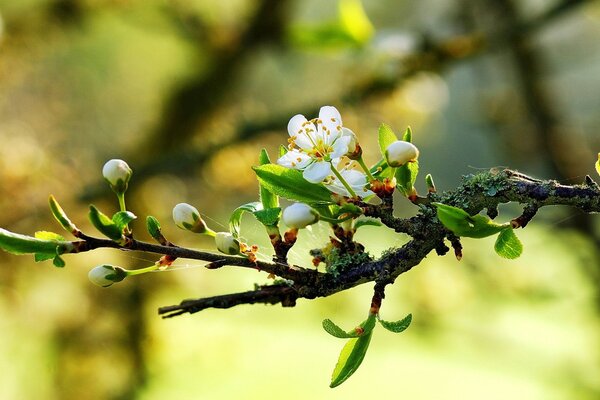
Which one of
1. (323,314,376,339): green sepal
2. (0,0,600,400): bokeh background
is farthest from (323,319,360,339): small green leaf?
(0,0,600,400): bokeh background

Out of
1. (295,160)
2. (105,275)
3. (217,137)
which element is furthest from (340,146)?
(217,137)

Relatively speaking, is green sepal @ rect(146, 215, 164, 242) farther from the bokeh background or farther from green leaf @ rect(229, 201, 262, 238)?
the bokeh background

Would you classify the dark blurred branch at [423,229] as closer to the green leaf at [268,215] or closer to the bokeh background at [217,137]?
the green leaf at [268,215]

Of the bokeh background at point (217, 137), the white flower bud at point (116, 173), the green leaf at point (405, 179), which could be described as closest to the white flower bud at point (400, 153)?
the green leaf at point (405, 179)

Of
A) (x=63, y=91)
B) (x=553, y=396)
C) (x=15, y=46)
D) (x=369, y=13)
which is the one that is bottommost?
(x=553, y=396)

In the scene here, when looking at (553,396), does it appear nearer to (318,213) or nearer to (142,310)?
(142,310)

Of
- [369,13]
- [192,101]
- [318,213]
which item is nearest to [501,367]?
[369,13]

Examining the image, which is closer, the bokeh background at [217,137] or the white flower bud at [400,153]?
the white flower bud at [400,153]
